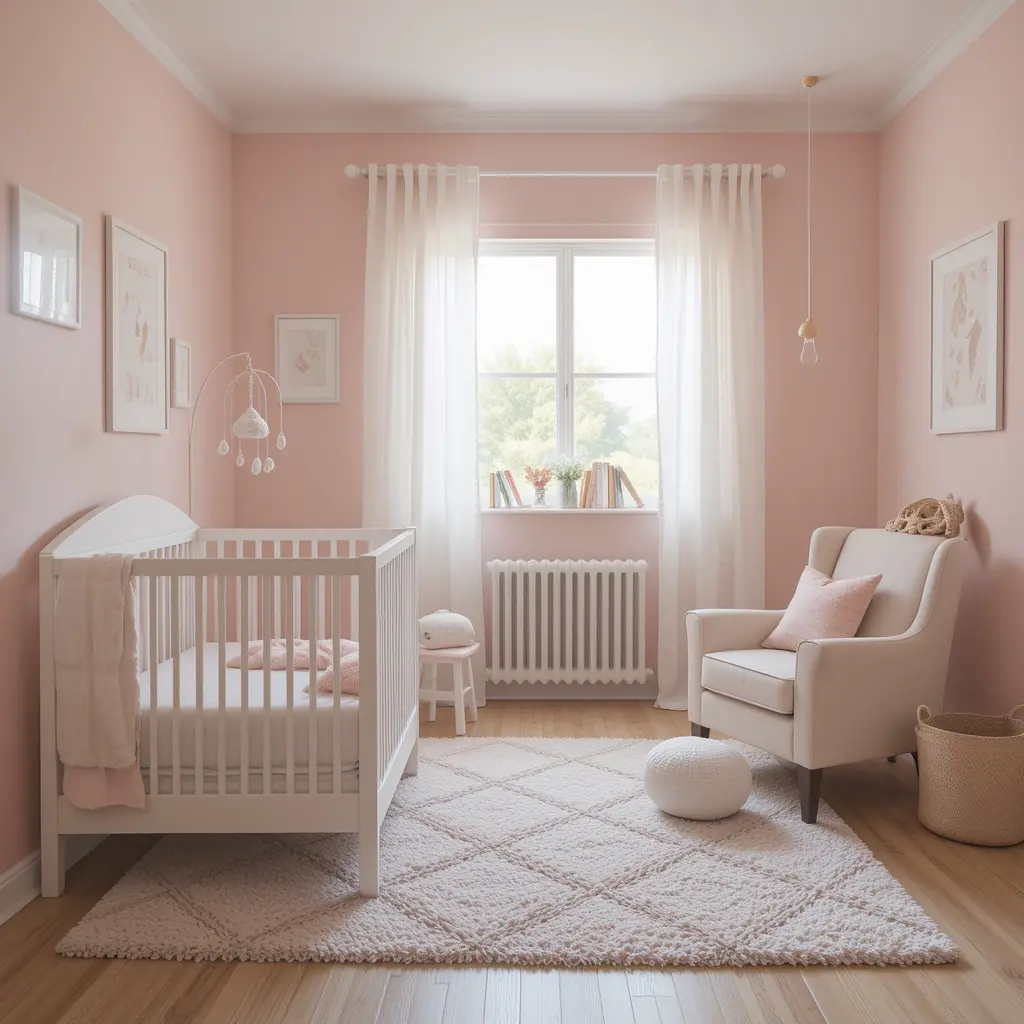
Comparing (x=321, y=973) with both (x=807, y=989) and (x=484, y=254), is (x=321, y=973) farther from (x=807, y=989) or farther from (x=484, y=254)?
(x=484, y=254)

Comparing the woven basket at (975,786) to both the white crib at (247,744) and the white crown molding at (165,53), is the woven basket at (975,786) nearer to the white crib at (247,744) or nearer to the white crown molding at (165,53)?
the white crib at (247,744)

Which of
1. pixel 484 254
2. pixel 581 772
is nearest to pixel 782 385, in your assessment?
pixel 484 254

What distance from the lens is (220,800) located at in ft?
7.44

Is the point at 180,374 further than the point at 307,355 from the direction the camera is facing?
No

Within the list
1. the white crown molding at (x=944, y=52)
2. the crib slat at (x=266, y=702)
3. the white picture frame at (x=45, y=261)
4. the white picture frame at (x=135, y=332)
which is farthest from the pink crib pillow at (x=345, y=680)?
the white crown molding at (x=944, y=52)

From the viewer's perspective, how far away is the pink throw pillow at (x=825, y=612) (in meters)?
3.05

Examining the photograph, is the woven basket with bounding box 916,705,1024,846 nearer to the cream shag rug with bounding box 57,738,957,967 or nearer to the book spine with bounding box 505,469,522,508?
the cream shag rug with bounding box 57,738,957,967

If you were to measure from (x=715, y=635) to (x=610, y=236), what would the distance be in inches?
77.7

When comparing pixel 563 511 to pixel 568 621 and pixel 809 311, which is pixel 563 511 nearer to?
pixel 568 621

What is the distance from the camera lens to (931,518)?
3.27 m

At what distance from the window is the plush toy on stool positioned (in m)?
0.83

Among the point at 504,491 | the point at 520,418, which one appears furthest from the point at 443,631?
the point at 520,418

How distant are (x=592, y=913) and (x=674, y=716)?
193cm

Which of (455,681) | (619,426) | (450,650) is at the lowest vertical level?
(455,681)
